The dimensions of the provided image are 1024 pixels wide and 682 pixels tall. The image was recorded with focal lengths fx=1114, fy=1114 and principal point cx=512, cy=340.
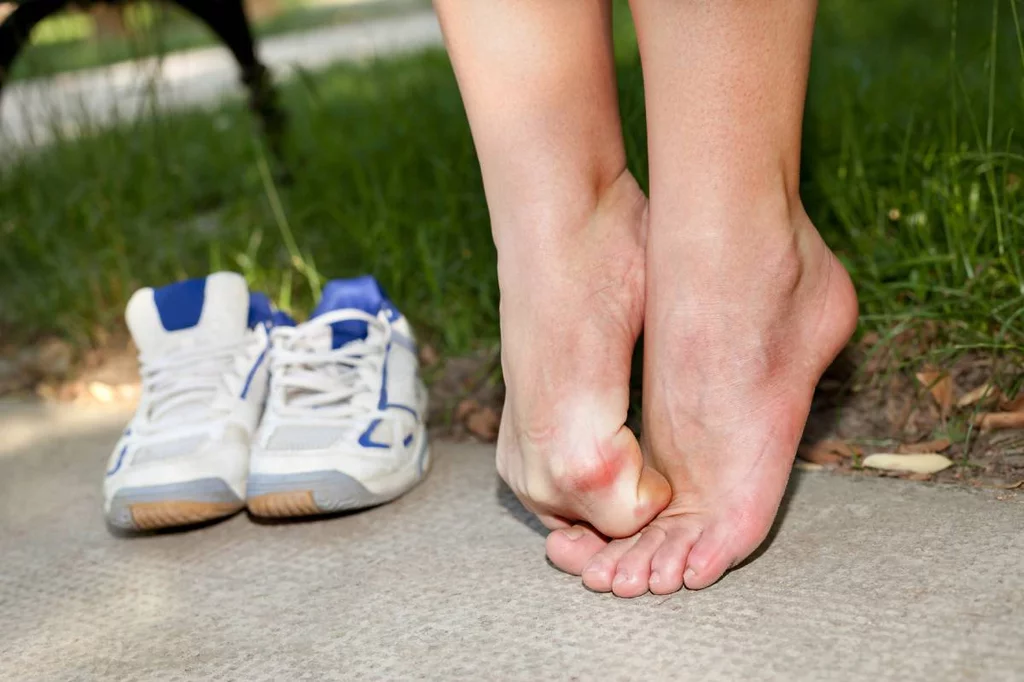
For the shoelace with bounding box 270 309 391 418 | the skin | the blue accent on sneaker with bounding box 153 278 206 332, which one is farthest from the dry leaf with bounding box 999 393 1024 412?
the blue accent on sneaker with bounding box 153 278 206 332

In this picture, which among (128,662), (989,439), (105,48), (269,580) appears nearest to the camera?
(128,662)

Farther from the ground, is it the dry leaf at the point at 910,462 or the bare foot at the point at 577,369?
the bare foot at the point at 577,369

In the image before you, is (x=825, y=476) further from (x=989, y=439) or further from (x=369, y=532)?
(x=369, y=532)

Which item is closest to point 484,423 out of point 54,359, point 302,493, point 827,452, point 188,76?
point 302,493

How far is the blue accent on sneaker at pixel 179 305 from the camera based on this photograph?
149 centimetres

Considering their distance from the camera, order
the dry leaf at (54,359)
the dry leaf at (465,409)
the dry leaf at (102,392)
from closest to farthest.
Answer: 1. the dry leaf at (465,409)
2. the dry leaf at (102,392)
3. the dry leaf at (54,359)

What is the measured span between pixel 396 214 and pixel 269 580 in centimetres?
98

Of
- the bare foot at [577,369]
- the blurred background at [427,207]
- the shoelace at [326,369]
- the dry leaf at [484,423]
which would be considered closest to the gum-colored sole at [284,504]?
the shoelace at [326,369]

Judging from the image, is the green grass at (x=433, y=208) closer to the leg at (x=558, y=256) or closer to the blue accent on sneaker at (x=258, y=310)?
the blue accent on sneaker at (x=258, y=310)

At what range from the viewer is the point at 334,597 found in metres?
1.15

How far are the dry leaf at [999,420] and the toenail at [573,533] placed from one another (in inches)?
20.8

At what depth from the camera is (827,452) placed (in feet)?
4.52

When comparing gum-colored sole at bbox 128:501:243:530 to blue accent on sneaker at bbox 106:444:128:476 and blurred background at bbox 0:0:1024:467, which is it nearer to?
blue accent on sneaker at bbox 106:444:128:476

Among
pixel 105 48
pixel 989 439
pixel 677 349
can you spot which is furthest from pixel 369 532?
pixel 105 48
